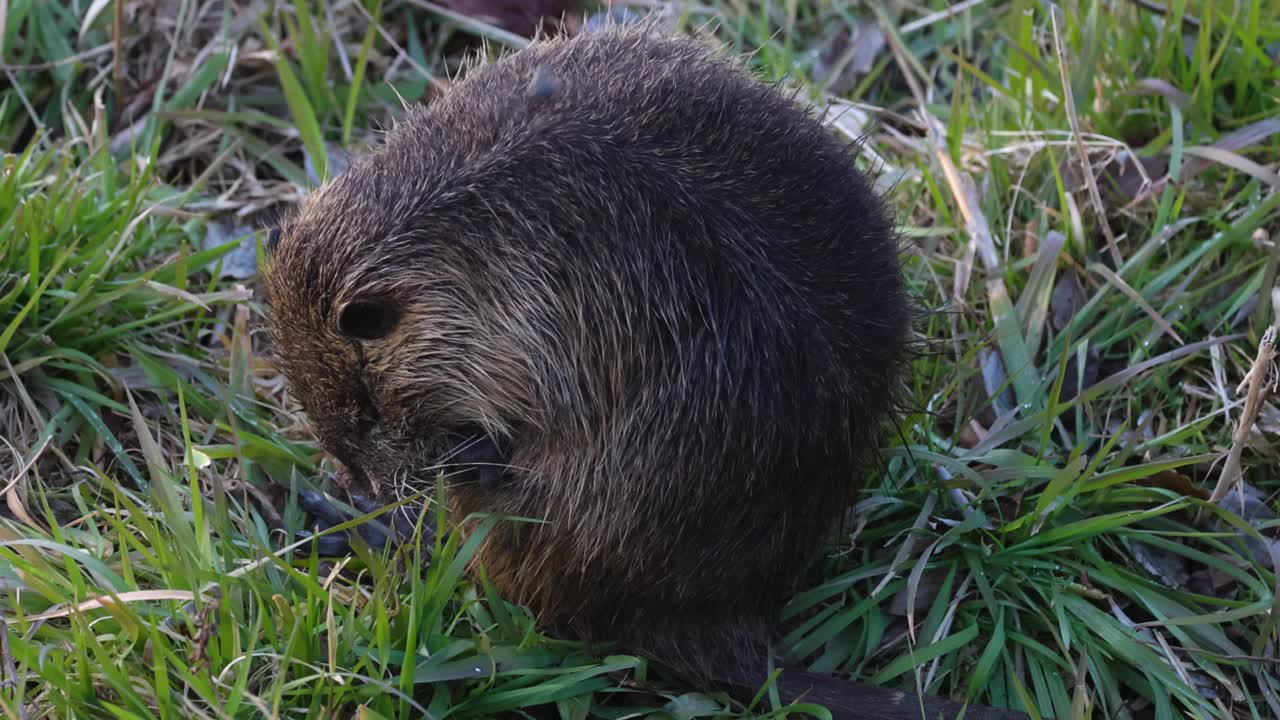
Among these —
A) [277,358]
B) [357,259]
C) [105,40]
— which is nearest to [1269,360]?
[357,259]

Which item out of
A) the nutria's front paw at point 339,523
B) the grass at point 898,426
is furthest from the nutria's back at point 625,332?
the nutria's front paw at point 339,523

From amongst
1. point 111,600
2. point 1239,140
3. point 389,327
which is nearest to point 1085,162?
point 1239,140

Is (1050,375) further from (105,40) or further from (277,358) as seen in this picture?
(105,40)

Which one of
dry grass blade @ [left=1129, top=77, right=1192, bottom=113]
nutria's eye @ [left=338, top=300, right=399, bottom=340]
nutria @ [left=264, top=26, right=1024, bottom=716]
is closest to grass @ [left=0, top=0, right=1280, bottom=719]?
dry grass blade @ [left=1129, top=77, right=1192, bottom=113]

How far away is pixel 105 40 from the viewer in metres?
4.80

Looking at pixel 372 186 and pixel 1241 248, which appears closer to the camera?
pixel 372 186

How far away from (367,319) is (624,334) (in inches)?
25.8

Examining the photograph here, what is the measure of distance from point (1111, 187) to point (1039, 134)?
31cm

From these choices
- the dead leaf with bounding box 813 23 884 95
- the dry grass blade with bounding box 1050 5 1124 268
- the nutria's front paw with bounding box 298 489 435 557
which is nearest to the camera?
the nutria's front paw with bounding box 298 489 435 557

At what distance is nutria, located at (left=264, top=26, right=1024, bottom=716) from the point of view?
2873mm

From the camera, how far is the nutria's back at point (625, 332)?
113 inches

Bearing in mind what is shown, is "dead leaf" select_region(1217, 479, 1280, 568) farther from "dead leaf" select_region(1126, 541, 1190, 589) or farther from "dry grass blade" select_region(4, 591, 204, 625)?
"dry grass blade" select_region(4, 591, 204, 625)

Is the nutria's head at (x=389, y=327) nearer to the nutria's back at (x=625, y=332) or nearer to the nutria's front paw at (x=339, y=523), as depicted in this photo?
the nutria's back at (x=625, y=332)

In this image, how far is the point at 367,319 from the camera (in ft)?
10.1
